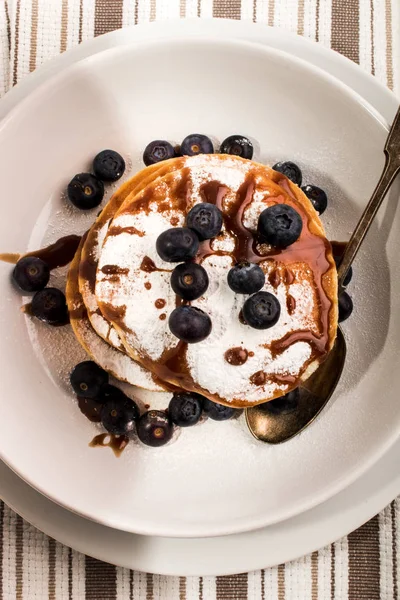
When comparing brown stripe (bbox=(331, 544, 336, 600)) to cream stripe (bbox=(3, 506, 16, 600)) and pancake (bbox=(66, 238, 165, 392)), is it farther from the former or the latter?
cream stripe (bbox=(3, 506, 16, 600))

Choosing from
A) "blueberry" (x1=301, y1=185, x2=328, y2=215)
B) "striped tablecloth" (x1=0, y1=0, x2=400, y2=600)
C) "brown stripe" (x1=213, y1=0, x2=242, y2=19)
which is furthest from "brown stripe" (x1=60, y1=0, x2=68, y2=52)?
"blueberry" (x1=301, y1=185, x2=328, y2=215)

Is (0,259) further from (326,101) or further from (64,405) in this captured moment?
(326,101)

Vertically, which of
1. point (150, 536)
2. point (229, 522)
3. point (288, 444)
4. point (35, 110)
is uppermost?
point (35, 110)

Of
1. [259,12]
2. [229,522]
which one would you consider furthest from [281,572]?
[259,12]

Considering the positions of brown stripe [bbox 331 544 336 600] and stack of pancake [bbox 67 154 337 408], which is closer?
stack of pancake [bbox 67 154 337 408]

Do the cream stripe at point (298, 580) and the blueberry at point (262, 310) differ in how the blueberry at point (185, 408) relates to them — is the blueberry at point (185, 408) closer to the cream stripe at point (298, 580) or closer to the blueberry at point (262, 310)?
the blueberry at point (262, 310)

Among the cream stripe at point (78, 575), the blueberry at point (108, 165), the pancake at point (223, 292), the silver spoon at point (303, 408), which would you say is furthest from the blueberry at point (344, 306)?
the cream stripe at point (78, 575)
